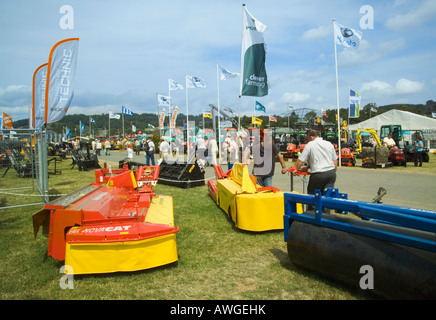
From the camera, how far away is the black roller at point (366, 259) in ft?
8.51

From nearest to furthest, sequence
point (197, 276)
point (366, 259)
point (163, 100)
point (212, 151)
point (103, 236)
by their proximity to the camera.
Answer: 1. point (366, 259)
2. point (103, 236)
3. point (197, 276)
4. point (212, 151)
5. point (163, 100)

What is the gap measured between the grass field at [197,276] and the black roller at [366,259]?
8.6 inches

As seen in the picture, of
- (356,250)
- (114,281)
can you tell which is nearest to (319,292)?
(356,250)

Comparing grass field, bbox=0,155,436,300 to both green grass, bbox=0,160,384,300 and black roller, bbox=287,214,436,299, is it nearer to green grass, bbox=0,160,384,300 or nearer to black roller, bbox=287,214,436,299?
green grass, bbox=0,160,384,300

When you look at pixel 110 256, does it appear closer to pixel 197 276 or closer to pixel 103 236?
pixel 103 236

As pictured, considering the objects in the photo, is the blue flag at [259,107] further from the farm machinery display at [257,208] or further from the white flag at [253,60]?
the farm machinery display at [257,208]

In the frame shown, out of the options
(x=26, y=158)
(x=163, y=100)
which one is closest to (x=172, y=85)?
(x=163, y=100)

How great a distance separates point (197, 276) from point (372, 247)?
78.0 inches

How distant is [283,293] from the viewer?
3.17 metres

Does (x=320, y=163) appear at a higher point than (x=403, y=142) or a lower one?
lower

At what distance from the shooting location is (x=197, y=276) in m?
3.61

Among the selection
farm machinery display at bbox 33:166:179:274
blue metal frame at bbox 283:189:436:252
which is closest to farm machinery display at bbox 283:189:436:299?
blue metal frame at bbox 283:189:436:252
